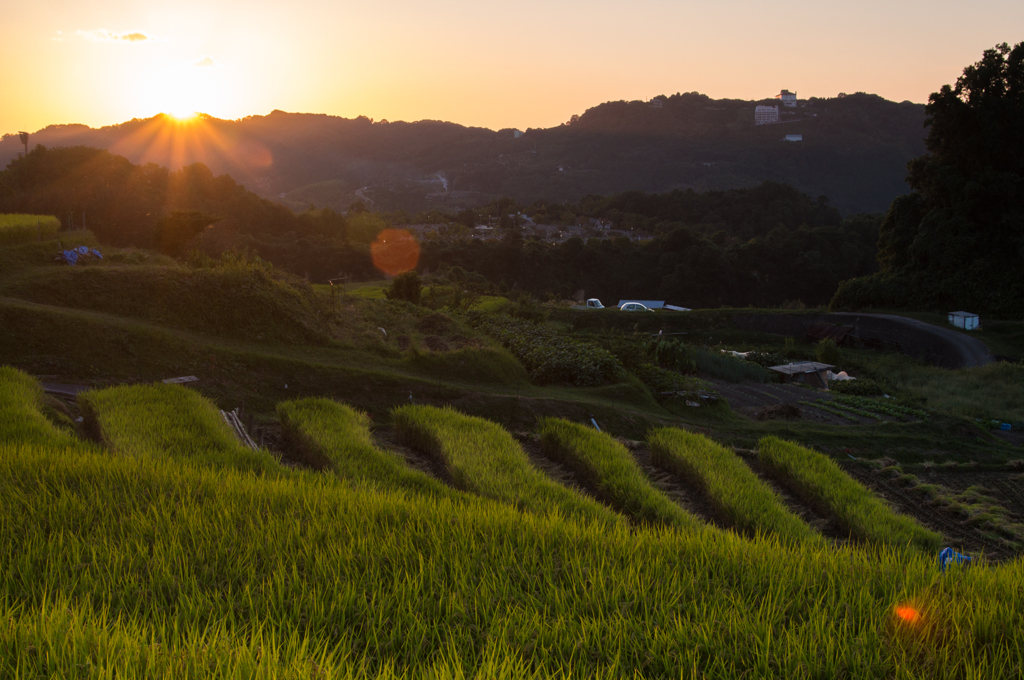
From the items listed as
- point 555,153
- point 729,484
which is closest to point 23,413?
point 729,484

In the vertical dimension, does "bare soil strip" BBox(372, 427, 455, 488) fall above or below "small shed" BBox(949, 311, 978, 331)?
above

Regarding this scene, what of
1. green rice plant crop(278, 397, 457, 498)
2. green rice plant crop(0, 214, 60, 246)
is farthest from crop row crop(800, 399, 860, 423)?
green rice plant crop(0, 214, 60, 246)

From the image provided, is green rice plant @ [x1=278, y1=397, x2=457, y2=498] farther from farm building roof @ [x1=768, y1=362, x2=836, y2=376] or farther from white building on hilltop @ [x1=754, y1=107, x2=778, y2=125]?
white building on hilltop @ [x1=754, y1=107, x2=778, y2=125]

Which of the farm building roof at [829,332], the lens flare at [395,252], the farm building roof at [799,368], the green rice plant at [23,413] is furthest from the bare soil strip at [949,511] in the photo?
the lens flare at [395,252]

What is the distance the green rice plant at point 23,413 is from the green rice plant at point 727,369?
2129cm

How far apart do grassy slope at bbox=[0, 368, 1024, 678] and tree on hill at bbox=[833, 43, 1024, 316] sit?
44.7 meters

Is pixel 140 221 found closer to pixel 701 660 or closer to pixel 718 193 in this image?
pixel 701 660

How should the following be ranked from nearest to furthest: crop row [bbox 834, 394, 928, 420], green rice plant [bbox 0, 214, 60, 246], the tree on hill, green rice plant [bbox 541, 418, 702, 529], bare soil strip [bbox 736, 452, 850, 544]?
1. green rice plant [bbox 541, 418, 702, 529]
2. bare soil strip [bbox 736, 452, 850, 544]
3. green rice plant [bbox 0, 214, 60, 246]
4. crop row [bbox 834, 394, 928, 420]
5. the tree on hill

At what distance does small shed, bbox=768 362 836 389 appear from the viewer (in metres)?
27.5

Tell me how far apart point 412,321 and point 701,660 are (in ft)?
69.5

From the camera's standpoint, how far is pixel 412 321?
2323 centimetres

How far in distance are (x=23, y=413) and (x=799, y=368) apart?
27.8m

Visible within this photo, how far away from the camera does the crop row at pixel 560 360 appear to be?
18078mm

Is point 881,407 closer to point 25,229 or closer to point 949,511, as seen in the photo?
point 949,511
